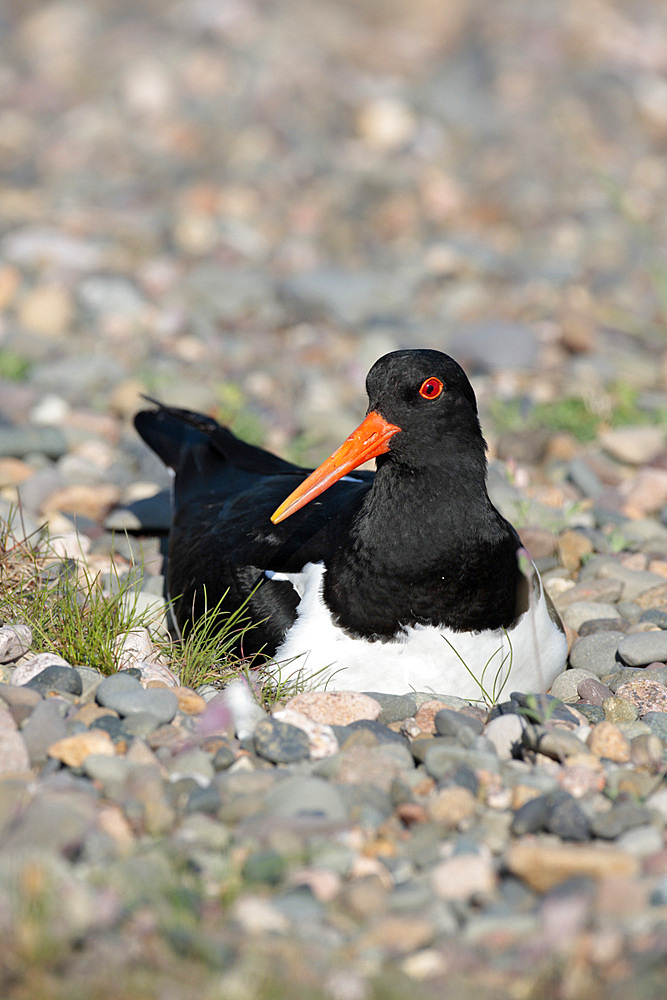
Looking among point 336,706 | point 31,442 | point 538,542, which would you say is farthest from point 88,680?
point 31,442

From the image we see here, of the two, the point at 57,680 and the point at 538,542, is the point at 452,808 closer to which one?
the point at 57,680

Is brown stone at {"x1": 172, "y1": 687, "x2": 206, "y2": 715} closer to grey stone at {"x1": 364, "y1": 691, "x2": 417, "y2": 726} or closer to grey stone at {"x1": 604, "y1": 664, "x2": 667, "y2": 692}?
grey stone at {"x1": 364, "y1": 691, "x2": 417, "y2": 726}

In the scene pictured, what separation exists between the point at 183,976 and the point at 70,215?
9363 mm

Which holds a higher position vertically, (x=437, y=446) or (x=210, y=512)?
(x=437, y=446)

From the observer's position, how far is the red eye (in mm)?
4227

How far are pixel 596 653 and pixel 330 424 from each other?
9.72 feet

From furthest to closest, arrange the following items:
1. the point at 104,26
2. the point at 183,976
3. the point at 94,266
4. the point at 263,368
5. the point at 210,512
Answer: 1. the point at 104,26
2. the point at 94,266
3. the point at 263,368
4. the point at 210,512
5. the point at 183,976

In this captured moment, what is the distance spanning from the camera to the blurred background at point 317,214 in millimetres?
7949

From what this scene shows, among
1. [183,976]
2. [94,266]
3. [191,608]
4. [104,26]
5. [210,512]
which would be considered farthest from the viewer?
[104,26]

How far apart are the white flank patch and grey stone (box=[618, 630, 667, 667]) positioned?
1.73 feet

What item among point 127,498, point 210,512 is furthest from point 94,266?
point 210,512

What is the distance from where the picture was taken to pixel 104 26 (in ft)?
53.3

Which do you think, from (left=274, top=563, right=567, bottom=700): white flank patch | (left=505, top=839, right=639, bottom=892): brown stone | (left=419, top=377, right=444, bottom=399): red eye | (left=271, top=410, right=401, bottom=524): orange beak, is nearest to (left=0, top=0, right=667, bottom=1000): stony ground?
(left=505, top=839, right=639, bottom=892): brown stone

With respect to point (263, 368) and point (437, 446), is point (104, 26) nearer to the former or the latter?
point (263, 368)
